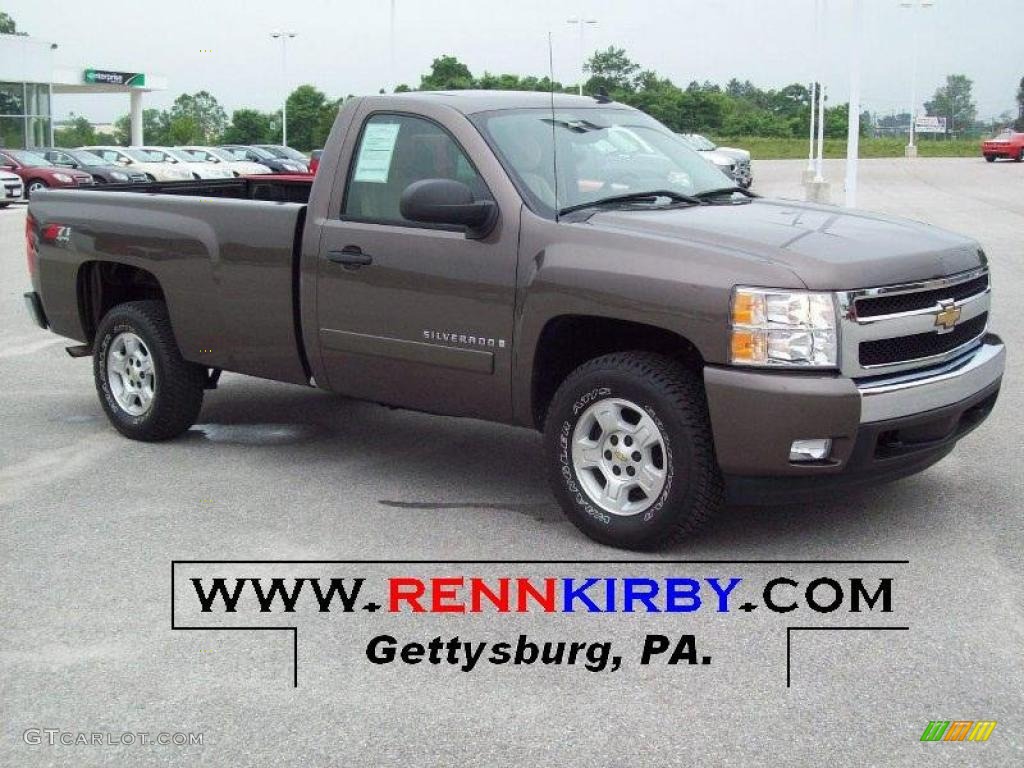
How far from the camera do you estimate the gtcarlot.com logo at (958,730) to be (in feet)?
13.0

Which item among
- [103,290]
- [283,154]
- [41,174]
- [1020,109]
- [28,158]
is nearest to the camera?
[103,290]

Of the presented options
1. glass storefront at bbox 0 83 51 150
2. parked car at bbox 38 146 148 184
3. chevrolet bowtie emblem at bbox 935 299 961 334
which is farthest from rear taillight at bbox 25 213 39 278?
glass storefront at bbox 0 83 51 150

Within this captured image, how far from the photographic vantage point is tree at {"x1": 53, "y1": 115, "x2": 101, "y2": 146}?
313 feet

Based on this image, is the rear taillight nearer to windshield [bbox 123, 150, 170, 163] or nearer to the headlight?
the headlight

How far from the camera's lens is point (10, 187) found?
3269 cm

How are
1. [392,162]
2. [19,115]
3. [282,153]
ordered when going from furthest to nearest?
1. [19,115]
2. [282,153]
3. [392,162]

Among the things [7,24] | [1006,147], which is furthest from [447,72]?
[7,24]

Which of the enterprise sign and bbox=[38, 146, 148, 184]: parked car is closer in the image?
bbox=[38, 146, 148, 184]: parked car

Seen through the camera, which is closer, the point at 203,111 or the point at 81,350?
the point at 81,350

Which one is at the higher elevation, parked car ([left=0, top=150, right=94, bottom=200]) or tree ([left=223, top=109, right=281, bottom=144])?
tree ([left=223, top=109, right=281, bottom=144])

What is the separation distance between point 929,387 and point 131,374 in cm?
442

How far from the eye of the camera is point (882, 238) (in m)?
5.79

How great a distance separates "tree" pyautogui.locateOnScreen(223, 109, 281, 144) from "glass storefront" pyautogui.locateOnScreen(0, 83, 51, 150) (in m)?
19.9

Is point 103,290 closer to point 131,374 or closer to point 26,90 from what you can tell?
point 131,374
